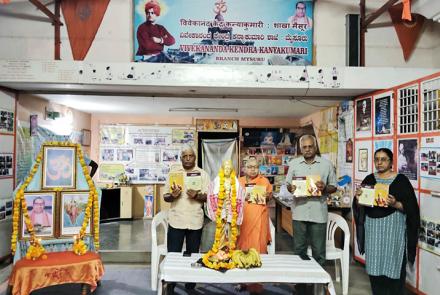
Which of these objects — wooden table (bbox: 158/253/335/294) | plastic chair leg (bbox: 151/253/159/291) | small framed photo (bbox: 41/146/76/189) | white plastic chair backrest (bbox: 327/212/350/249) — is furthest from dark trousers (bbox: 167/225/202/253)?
white plastic chair backrest (bbox: 327/212/350/249)

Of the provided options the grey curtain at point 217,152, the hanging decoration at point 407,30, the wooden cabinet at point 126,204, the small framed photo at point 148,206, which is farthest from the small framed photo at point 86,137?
the hanging decoration at point 407,30

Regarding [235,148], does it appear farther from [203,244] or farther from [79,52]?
[79,52]

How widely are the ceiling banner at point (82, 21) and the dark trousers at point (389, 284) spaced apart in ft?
12.0

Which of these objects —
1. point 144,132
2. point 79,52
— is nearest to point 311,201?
point 79,52

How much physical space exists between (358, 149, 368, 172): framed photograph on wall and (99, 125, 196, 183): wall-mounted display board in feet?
Result: 11.4

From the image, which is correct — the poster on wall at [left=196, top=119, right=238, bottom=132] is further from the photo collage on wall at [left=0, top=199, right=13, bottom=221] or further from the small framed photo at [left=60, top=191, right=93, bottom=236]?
the small framed photo at [left=60, top=191, right=93, bottom=236]

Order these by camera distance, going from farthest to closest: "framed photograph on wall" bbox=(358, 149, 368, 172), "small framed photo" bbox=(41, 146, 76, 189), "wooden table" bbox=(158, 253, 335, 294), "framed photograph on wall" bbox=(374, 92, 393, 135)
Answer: "framed photograph on wall" bbox=(358, 149, 368, 172)
"framed photograph on wall" bbox=(374, 92, 393, 135)
"small framed photo" bbox=(41, 146, 76, 189)
"wooden table" bbox=(158, 253, 335, 294)

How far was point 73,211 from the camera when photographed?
9.98 feet

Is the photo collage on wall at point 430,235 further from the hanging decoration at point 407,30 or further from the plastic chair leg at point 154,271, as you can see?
the plastic chair leg at point 154,271

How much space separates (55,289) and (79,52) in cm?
248

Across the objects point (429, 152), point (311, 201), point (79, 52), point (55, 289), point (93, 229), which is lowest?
point (55, 289)

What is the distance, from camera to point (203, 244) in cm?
461

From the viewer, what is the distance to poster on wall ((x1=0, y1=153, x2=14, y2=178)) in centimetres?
364

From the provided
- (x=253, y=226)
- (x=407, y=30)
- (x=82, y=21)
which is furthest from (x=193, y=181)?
(x=407, y=30)
